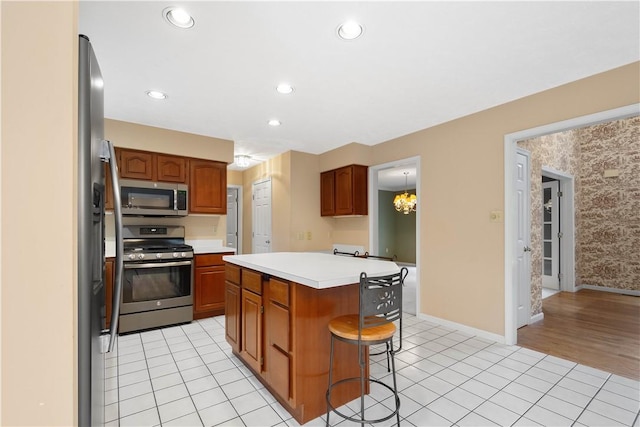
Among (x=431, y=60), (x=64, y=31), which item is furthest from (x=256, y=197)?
(x=64, y=31)

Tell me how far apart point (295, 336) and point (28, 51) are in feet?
5.53

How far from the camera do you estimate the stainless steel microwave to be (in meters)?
3.61

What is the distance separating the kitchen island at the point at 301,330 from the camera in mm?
1821

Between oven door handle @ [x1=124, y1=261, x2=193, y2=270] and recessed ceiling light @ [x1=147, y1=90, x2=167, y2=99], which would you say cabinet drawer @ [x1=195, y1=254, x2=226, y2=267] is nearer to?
oven door handle @ [x1=124, y1=261, x2=193, y2=270]

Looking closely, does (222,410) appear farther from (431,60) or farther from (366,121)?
(366,121)

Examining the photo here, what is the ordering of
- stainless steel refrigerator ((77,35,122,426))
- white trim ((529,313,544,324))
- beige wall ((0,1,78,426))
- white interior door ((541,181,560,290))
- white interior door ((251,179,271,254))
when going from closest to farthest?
beige wall ((0,1,78,426)) < stainless steel refrigerator ((77,35,122,426)) < white trim ((529,313,544,324)) < white interior door ((541,181,560,290)) < white interior door ((251,179,271,254))

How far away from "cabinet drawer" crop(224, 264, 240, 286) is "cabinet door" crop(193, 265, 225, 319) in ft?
4.42

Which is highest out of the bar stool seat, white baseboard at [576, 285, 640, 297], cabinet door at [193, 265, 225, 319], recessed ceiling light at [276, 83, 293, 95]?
recessed ceiling light at [276, 83, 293, 95]

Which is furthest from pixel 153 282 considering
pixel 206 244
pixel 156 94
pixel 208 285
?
pixel 156 94

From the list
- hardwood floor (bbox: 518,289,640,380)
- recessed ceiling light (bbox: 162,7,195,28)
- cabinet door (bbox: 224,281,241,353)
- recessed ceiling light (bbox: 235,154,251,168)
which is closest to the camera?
recessed ceiling light (bbox: 162,7,195,28)

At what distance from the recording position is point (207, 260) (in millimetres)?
3920

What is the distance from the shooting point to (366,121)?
3725mm

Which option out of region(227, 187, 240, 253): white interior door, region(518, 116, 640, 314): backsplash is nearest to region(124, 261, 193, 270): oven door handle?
region(227, 187, 240, 253): white interior door

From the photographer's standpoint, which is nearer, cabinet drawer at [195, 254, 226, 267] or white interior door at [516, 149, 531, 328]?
white interior door at [516, 149, 531, 328]
